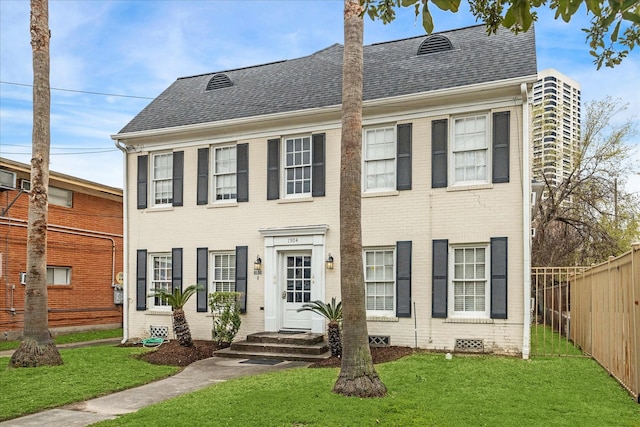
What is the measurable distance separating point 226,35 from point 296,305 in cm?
714

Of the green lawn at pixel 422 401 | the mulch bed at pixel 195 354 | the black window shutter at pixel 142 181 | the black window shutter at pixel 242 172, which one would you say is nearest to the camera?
the green lawn at pixel 422 401

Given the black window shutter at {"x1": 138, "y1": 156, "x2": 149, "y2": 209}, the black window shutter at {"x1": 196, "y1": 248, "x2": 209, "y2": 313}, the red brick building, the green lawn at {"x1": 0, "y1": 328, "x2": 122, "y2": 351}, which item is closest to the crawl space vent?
the black window shutter at {"x1": 196, "y1": 248, "x2": 209, "y2": 313}

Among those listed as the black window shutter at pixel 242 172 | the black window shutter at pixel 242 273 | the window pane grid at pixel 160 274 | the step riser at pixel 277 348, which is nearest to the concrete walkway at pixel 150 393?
the step riser at pixel 277 348

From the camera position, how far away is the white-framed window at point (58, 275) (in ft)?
60.1

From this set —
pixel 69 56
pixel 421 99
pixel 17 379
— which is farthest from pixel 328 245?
pixel 69 56

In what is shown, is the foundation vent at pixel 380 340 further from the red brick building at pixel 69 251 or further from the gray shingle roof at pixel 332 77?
the red brick building at pixel 69 251

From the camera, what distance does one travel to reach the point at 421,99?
41.2 ft

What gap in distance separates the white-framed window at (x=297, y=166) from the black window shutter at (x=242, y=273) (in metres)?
1.87

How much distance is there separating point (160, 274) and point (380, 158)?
697cm

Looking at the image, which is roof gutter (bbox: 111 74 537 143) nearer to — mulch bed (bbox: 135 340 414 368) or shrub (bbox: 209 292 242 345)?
shrub (bbox: 209 292 242 345)

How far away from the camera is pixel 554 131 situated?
78.1 ft

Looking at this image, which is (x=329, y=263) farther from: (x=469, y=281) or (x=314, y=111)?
(x=314, y=111)

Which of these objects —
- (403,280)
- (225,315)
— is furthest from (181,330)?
(403,280)

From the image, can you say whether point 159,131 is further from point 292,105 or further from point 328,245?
point 328,245
